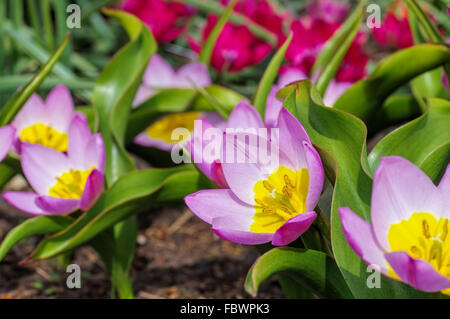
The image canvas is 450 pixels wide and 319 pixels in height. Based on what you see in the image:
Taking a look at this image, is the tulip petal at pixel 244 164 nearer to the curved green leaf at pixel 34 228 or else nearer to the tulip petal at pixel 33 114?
the curved green leaf at pixel 34 228

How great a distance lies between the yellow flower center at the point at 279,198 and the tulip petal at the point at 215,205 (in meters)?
0.02

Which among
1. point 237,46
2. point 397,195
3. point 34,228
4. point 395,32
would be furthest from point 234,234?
point 395,32

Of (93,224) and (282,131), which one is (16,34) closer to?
(93,224)

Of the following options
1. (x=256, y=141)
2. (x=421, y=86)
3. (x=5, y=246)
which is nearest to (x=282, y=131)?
(x=256, y=141)

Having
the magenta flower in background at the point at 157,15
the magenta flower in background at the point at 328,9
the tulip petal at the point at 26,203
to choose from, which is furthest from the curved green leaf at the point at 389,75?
the magenta flower in background at the point at 328,9

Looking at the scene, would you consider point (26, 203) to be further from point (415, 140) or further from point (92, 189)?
point (415, 140)

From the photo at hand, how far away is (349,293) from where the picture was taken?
764mm

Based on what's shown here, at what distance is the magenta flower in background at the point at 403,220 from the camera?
640 mm

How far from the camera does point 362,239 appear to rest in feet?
2.08

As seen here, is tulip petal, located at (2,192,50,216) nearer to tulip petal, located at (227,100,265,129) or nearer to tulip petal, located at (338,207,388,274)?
tulip petal, located at (227,100,265,129)

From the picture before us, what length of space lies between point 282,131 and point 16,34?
47.0 inches

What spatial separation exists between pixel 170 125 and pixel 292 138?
757 millimetres
